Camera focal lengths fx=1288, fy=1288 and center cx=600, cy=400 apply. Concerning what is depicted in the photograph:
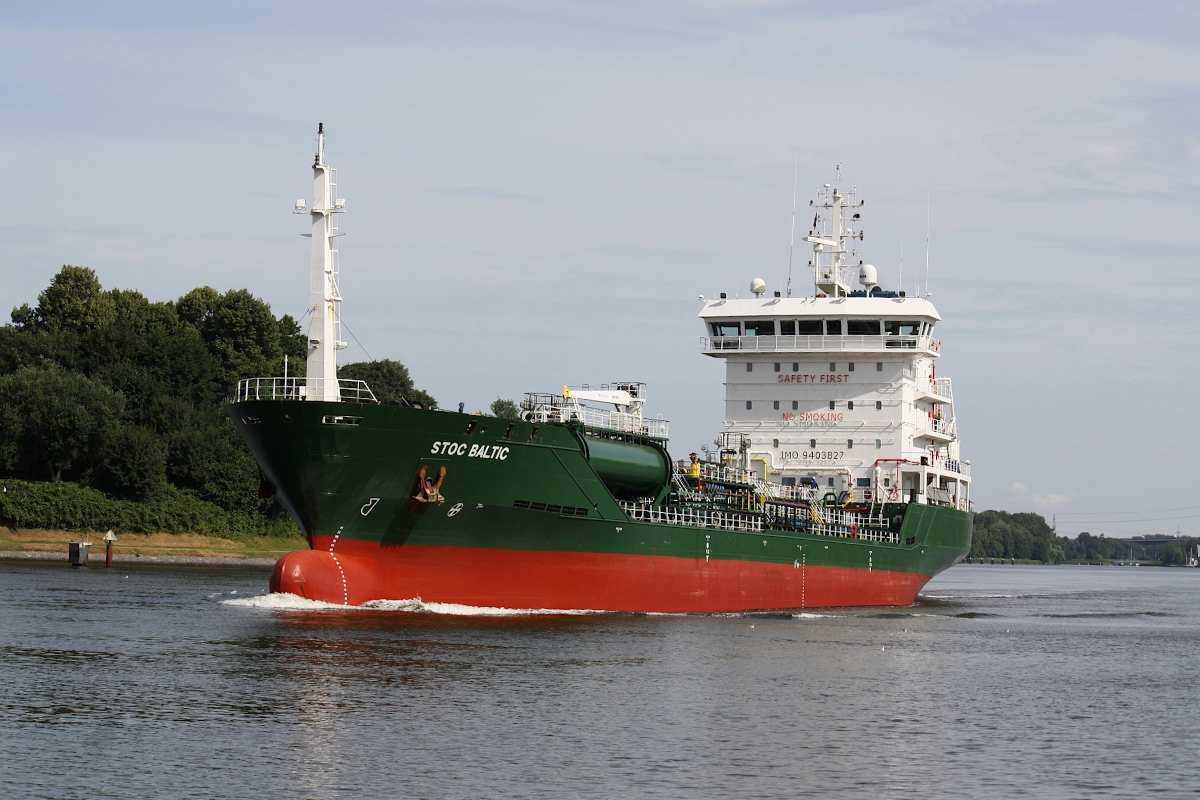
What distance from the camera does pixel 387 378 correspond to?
86812 mm

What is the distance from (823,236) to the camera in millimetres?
44031

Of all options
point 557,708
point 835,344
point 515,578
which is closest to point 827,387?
point 835,344

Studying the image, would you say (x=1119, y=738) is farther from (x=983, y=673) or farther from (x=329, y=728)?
(x=329, y=728)

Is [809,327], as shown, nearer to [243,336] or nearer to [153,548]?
[153,548]

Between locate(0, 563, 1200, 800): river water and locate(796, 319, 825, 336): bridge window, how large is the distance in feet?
39.2

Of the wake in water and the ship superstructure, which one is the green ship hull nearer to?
the wake in water

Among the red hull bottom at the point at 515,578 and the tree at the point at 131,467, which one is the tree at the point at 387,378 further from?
the red hull bottom at the point at 515,578

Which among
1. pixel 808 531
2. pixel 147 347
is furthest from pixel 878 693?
pixel 147 347

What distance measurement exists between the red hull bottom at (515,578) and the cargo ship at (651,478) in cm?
4

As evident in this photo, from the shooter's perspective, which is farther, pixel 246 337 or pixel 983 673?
pixel 246 337

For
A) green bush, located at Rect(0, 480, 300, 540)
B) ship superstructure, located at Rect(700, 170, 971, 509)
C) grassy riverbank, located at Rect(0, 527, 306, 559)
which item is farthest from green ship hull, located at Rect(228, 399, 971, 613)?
green bush, located at Rect(0, 480, 300, 540)

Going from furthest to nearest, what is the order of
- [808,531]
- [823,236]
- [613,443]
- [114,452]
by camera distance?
[114,452], [823,236], [808,531], [613,443]

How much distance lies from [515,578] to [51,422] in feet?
122

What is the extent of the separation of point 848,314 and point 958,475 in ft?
30.8
